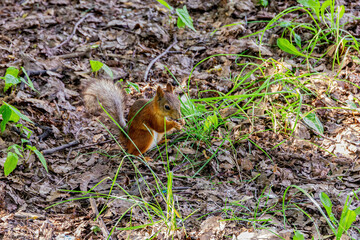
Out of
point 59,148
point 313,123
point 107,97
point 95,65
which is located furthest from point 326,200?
point 95,65

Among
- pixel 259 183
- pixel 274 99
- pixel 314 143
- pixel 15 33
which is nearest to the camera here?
pixel 259 183

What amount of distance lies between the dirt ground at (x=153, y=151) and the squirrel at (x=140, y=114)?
0.16 meters

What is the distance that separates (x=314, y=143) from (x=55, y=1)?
3.90 metres

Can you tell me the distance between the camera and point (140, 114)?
3.34m

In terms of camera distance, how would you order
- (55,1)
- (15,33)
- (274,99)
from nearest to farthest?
(274,99), (15,33), (55,1)

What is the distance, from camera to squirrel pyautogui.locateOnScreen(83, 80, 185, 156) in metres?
3.24

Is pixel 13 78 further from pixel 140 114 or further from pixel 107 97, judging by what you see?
pixel 140 114

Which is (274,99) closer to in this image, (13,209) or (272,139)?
(272,139)

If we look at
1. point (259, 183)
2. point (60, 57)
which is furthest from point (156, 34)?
point (259, 183)

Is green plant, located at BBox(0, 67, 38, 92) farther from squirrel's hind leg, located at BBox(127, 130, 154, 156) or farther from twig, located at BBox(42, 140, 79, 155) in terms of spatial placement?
squirrel's hind leg, located at BBox(127, 130, 154, 156)

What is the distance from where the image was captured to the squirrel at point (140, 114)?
3.24m

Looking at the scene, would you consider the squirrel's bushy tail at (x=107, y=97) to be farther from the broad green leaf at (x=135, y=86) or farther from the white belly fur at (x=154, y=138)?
the broad green leaf at (x=135, y=86)

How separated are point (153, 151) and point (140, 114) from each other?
1.20 ft

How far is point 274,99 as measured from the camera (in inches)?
140
